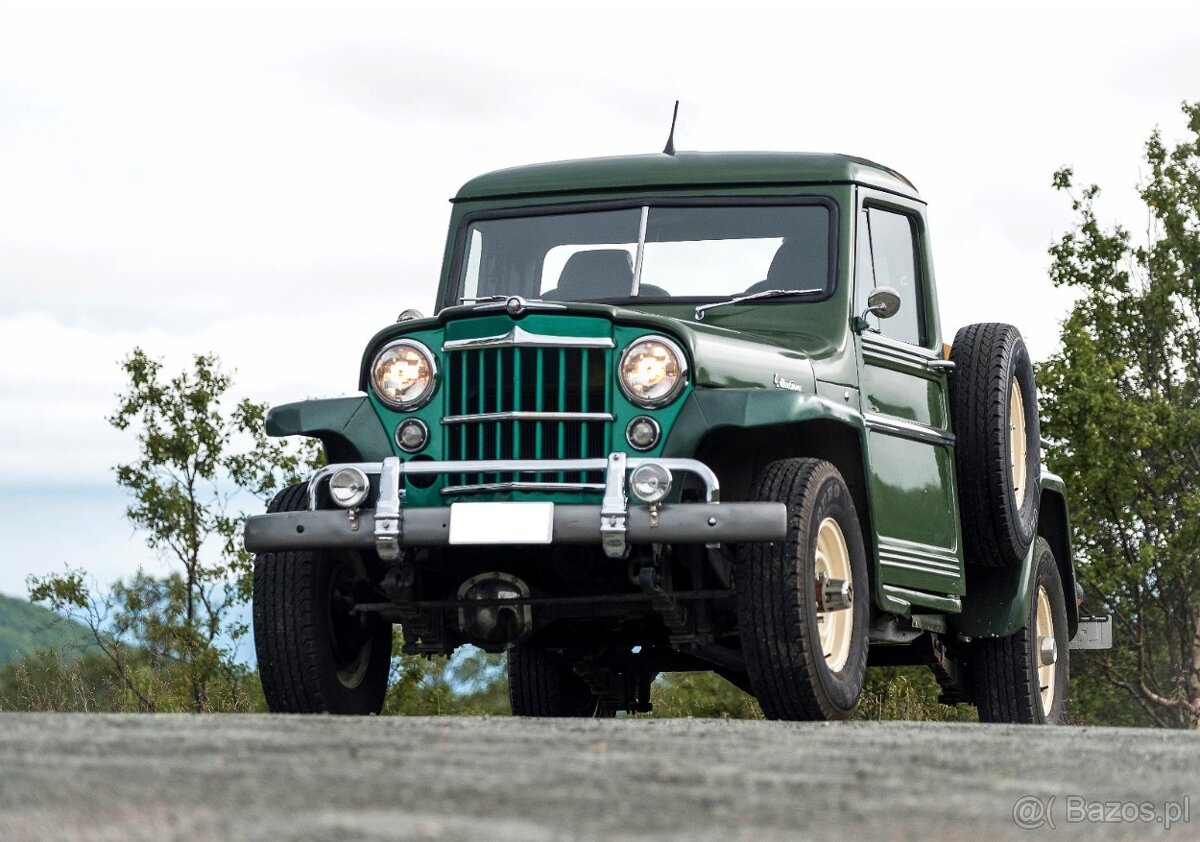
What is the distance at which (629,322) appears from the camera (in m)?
7.52

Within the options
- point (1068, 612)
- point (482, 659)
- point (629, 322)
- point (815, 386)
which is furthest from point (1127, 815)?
point (482, 659)

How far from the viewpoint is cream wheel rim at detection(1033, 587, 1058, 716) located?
35.7 feet

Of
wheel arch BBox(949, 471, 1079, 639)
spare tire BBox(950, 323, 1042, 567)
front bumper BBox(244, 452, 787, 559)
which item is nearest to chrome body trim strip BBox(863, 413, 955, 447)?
spare tire BBox(950, 323, 1042, 567)

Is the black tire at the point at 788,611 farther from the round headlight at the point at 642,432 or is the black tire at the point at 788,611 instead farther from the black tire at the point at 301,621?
the black tire at the point at 301,621

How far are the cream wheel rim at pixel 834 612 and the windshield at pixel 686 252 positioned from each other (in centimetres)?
148

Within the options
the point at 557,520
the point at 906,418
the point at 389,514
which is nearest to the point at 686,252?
the point at 906,418

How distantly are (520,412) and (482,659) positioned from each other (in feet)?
80.6

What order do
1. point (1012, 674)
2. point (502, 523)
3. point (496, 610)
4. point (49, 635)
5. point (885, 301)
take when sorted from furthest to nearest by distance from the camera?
point (49, 635) < point (1012, 674) < point (885, 301) < point (496, 610) < point (502, 523)

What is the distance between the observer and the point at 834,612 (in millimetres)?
7746

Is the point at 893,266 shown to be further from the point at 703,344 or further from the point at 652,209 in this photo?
the point at 703,344

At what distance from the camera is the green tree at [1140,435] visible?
3916 cm

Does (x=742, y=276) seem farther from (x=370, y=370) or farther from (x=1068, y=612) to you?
(x=1068, y=612)

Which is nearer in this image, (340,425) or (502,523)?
(502,523)

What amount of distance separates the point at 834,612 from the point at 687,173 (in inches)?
95.7
